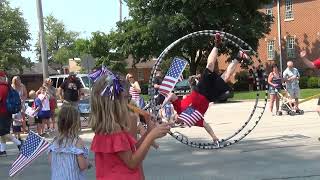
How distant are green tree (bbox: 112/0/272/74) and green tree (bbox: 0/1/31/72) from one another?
18.0 m

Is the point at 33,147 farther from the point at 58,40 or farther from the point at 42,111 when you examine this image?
the point at 58,40

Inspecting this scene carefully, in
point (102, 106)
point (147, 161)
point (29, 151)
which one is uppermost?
point (102, 106)

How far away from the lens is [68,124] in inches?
220

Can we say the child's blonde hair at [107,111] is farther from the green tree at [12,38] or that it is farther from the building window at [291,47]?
the green tree at [12,38]

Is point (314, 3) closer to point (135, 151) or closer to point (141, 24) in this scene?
point (141, 24)

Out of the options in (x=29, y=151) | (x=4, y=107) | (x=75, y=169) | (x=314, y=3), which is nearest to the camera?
(x=75, y=169)

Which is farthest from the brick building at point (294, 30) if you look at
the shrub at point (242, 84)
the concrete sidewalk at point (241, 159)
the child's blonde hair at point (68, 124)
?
the child's blonde hair at point (68, 124)

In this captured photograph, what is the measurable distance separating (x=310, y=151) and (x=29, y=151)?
19.9 ft

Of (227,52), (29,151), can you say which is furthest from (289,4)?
(29,151)

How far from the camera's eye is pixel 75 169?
18.3 feet

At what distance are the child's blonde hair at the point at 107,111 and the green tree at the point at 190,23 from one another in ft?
120

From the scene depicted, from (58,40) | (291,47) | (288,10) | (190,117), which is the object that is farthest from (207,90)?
(58,40)

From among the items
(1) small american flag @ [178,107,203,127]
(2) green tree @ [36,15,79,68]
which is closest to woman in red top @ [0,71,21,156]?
(1) small american flag @ [178,107,203,127]

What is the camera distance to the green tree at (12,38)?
5828cm
